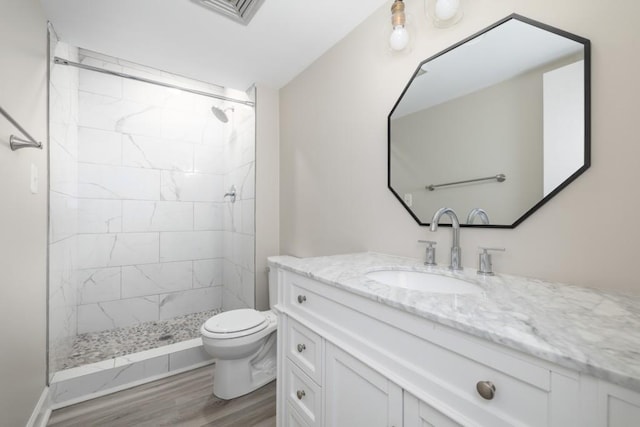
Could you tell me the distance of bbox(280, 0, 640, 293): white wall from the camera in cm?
79

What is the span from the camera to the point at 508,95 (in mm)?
1028

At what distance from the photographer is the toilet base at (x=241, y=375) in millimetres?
1707

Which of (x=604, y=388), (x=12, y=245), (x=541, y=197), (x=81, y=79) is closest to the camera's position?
(x=604, y=388)

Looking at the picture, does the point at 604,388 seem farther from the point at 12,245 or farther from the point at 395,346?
the point at 12,245

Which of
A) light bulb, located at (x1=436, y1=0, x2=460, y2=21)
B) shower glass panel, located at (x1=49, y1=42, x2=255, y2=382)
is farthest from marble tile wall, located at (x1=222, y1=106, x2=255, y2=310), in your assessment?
light bulb, located at (x1=436, y1=0, x2=460, y2=21)

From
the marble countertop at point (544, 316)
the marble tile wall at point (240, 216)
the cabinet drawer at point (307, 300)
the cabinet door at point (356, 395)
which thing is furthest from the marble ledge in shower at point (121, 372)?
the marble countertop at point (544, 316)

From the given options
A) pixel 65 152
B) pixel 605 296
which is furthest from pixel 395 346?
pixel 65 152

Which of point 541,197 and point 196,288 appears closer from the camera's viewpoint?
point 541,197

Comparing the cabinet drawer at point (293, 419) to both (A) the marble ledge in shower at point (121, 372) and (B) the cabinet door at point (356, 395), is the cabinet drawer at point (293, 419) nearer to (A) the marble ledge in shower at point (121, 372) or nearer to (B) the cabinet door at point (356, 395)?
(B) the cabinet door at point (356, 395)

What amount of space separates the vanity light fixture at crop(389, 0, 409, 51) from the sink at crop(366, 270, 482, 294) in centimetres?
106

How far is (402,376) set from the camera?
0.71m

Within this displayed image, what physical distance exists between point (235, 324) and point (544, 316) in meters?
1.64

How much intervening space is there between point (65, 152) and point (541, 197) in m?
2.91

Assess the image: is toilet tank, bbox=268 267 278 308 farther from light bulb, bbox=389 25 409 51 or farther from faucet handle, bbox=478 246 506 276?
light bulb, bbox=389 25 409 51
